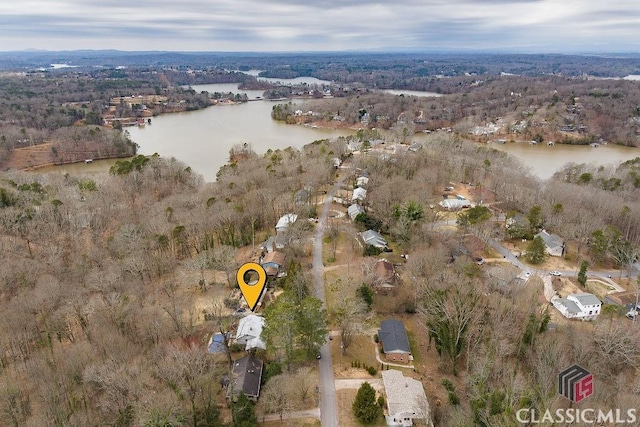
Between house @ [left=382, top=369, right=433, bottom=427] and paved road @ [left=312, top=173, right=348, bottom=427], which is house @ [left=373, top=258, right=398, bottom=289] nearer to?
paved road @ [left=312, top=173, right=348, bottom=427]

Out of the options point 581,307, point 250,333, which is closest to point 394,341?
point 250,333

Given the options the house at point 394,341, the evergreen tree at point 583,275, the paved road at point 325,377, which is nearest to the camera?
the paved road at point 325,377

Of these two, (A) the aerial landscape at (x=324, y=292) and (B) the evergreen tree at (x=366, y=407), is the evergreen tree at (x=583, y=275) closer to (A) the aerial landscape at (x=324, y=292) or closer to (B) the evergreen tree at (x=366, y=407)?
(A) the aerial landscape at (x=324, y=292)

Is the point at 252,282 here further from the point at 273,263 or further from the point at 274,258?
the point at 274,258

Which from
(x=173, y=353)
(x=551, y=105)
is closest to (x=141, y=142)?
(x=173, y=353)

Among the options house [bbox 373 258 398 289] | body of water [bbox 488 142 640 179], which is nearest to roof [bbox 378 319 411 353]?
house [bbox 373 258 398 289]

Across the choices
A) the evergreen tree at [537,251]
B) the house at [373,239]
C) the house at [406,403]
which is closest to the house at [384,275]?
the house at [373,239]

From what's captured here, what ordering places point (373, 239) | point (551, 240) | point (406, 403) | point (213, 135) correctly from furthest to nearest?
point (213, 135)
point (551, 240)
point (373, 239)
point (406, 403)
